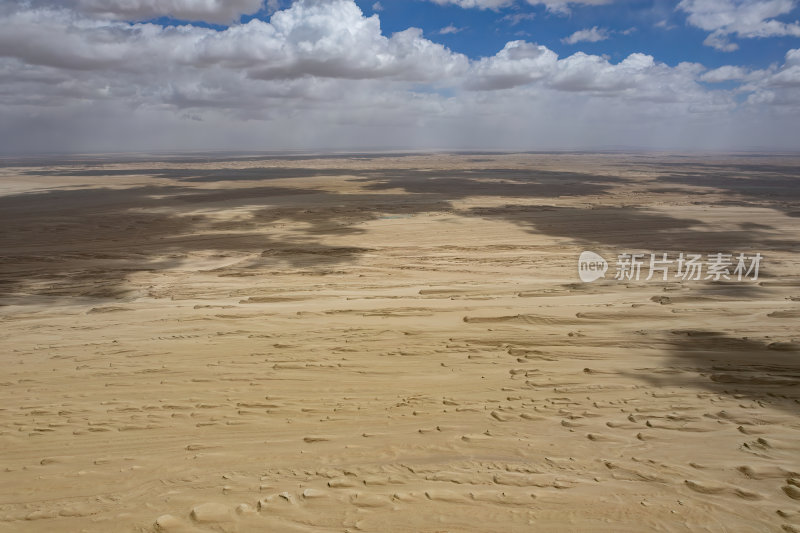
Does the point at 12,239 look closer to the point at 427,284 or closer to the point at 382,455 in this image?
the point at 427,284

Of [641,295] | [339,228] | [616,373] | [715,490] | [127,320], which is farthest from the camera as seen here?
[339,228]

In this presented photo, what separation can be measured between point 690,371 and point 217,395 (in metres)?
5.10

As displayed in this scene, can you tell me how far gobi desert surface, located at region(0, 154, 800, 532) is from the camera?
132 inches

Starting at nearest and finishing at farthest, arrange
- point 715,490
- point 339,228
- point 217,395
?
Answer: point 715,490, point 217,395, point 339,228

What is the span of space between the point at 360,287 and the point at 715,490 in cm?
633

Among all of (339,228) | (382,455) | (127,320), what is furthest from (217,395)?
(339,228)

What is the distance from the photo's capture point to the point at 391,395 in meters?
4.91

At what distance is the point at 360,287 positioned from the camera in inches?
351

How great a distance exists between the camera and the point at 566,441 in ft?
13.4

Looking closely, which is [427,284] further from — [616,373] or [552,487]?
[552,487]

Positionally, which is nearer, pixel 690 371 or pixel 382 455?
pixel 382 455

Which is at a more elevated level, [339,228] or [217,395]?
[339,228]

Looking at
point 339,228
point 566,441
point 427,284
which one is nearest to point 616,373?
point 566,441

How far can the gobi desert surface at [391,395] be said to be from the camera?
3359 millimetres
